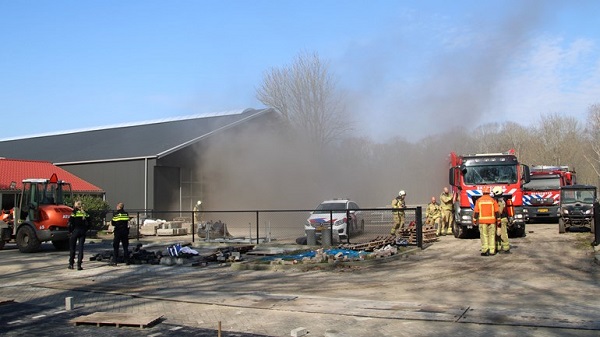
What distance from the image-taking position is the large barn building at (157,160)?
2983 centimetres

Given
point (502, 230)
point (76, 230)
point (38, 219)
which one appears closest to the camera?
point (76, 230)

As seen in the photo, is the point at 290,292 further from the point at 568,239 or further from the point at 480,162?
the point at 568,239

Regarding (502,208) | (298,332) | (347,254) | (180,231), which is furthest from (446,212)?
(298,332)

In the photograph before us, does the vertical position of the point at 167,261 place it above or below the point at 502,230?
below

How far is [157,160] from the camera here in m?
29.5

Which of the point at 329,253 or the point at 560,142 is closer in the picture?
the point at 329,253

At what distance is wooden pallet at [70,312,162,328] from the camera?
676 centimetres

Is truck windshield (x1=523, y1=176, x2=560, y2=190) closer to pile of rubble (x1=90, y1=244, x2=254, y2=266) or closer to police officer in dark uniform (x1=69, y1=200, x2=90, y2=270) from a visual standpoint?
pile of rubble (x1=90, y1=244, x2=254, y2=266)

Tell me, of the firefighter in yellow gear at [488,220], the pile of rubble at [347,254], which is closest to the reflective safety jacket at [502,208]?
the firefighter in yellow gear at [488,220]

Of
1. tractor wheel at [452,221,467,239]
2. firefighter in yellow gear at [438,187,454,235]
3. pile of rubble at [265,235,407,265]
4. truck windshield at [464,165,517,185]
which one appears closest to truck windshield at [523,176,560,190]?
firefighter in yellow gear at [438,187,454,235]

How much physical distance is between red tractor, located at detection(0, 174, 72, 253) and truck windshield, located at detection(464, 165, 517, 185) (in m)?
13.2

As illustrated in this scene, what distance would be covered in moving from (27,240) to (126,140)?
62.9 ft

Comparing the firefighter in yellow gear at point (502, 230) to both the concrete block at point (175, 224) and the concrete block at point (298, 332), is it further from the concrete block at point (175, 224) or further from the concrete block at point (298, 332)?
the concrete block at point (175, 224)

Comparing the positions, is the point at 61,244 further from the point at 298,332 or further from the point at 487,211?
the point at 298,332
